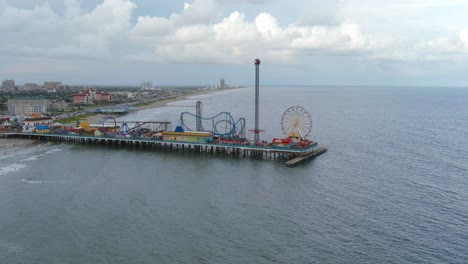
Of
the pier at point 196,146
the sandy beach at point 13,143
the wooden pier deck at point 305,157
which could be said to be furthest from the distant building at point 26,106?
the wooden pier deck at point 305,157

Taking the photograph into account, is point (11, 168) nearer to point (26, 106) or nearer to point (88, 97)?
point (26, 106)

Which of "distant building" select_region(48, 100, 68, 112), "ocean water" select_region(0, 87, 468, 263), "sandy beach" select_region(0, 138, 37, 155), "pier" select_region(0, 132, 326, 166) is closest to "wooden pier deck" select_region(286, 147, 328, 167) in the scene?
"pier" select_region(0, 132, 326, 166)

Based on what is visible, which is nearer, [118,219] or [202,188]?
[118,219]

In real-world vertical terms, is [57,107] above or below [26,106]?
below

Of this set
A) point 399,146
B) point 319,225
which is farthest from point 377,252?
point 399,146

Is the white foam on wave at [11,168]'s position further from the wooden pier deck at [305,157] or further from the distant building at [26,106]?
the distant building at [26,106]

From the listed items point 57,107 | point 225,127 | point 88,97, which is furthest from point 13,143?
point 88,97

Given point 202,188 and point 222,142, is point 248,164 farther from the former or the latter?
point 202,188
